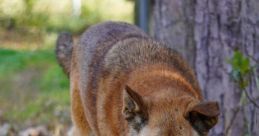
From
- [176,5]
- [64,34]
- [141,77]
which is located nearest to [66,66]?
[64,34]

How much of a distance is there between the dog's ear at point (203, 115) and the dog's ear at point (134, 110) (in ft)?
0.96

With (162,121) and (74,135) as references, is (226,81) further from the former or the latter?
(162,121)

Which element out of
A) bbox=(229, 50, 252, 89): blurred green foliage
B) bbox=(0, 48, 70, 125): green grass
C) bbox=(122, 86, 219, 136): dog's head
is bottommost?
bbox=(0, 48, 70, 125): green grass

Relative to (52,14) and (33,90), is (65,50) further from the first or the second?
(52,14)

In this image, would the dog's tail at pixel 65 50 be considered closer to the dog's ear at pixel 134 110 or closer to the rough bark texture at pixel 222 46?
the rough bark texture at pixel 222 46

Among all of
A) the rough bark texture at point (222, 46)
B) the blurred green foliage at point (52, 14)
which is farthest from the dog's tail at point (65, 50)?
the blurred green foliage at point (52, 14)

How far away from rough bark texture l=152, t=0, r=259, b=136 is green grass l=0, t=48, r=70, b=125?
9.16ft

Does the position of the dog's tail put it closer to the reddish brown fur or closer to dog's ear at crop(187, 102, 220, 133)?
the reddish brown fur

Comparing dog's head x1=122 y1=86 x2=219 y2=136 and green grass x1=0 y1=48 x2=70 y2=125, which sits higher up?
dog's head x1=122 y1=86 x2=219 y2=136

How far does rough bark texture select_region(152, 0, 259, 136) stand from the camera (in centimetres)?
686

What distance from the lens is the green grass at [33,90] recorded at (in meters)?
10.4

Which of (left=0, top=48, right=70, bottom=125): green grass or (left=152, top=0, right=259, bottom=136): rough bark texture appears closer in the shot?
(left=152, top=0, right=259, bottom=136): rough bark texture

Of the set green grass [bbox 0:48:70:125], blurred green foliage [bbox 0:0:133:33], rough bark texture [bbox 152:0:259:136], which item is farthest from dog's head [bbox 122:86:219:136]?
blurred green foliage [bbox 0:0:133:33]

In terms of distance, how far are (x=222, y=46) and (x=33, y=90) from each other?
4792 millimetres
